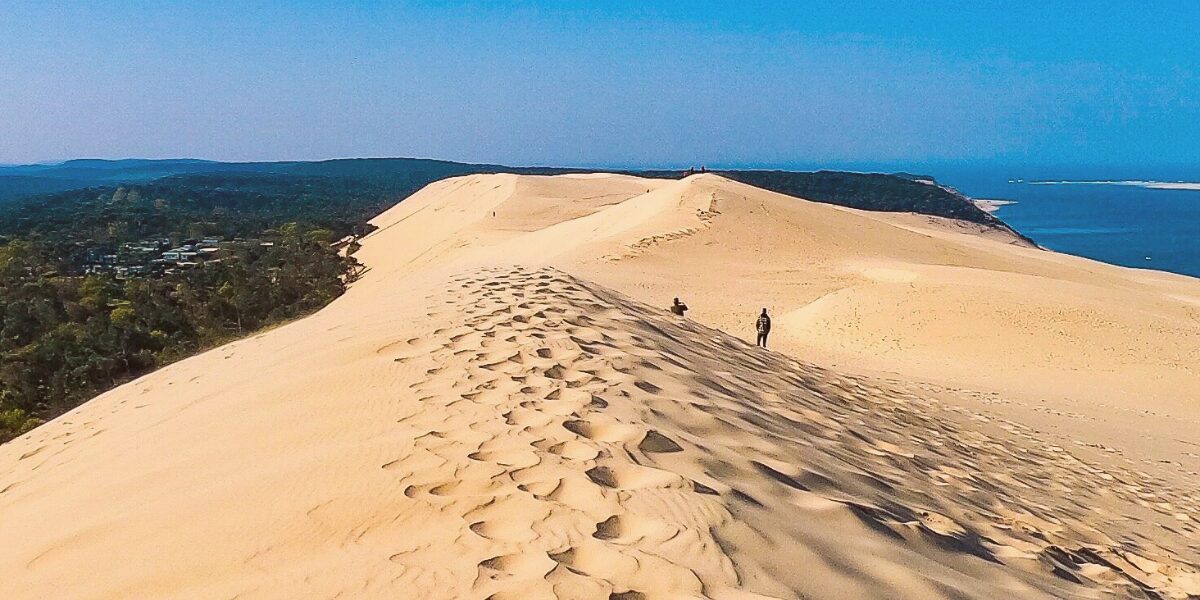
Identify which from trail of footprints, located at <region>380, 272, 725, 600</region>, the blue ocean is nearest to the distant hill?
→ the blue ocean

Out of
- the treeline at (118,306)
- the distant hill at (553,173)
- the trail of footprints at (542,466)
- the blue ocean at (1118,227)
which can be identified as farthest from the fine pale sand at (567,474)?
the distant hill at (553,173)

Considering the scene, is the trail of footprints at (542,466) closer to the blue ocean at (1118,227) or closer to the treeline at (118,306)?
the treeline at (118,306)

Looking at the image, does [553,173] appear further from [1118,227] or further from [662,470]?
[662,470]

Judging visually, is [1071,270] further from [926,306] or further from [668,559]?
[668,559]

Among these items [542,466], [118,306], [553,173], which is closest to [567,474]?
[542,466]

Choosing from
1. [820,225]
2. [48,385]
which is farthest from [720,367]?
[820,225]

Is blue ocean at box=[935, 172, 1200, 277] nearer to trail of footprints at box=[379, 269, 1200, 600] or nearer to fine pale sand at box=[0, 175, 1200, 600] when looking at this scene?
fine pale sand at box=[0, 175, 1200, 600]
